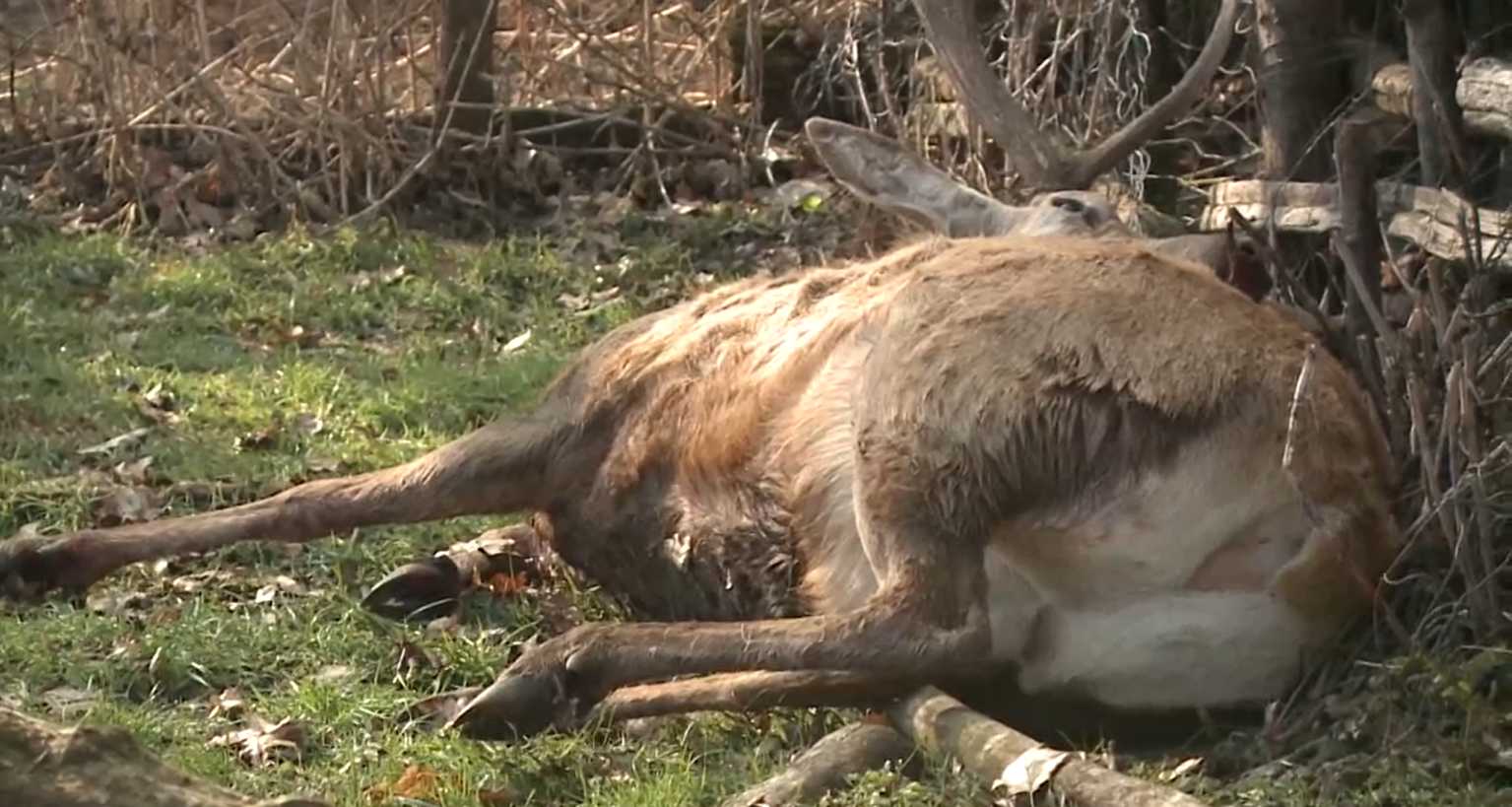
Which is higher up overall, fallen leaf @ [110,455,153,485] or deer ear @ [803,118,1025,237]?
deer ear @ [803,118,1025,237]

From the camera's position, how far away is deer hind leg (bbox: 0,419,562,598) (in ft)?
19.2

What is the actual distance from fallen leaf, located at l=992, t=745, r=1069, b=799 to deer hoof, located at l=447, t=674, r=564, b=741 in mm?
1030

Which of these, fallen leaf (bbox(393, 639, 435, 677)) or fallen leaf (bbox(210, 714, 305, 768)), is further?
fallen leaf (bbox(393, 639, 435, 677))

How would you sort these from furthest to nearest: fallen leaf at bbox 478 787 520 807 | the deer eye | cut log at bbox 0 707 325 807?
1. the deer eye
2. fallen leaf at bbox 478 787 520 807
3. cut log at bbox 0 707 325 807

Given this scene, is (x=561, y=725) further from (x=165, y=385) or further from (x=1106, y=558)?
(x=165, y=385)

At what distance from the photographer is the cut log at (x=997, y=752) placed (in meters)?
3.89

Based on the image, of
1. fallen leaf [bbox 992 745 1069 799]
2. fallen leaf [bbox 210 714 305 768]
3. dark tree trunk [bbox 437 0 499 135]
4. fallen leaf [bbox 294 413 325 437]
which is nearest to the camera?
fallen leaf [bbox 992 745 1069 799]

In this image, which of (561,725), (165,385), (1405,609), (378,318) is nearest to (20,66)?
(378,318)

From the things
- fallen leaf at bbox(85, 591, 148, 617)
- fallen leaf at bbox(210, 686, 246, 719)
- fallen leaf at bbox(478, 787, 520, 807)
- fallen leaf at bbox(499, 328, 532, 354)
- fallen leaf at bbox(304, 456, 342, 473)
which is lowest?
fallen leaf at bbox(499, 328, 532, 354)

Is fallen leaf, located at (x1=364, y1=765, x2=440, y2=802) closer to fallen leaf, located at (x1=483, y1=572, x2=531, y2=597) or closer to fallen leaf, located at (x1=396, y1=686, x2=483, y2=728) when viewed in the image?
fallen leaf, located at (x1=396, y1=686, x2=483, y2=728)

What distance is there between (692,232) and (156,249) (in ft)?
7.57

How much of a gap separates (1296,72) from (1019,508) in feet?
10.3

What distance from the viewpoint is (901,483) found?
4855mm

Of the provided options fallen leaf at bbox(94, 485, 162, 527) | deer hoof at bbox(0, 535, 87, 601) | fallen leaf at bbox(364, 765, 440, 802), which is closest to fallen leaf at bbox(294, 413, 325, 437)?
fallen leaf at bbox(94, 485, 162, 527)
